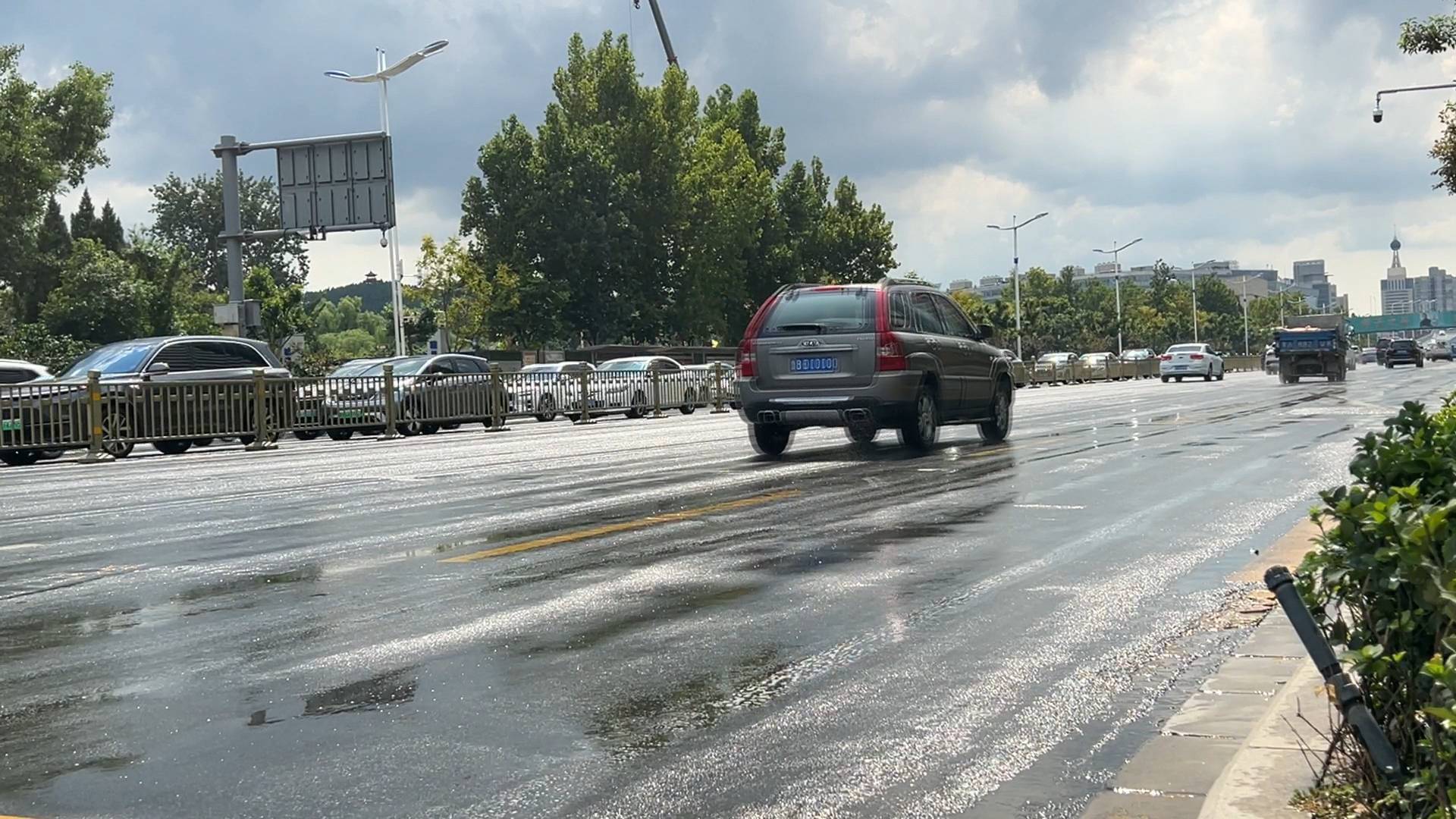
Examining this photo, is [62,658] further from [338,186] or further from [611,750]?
[338,186]

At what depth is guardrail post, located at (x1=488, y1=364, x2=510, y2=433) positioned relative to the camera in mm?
31547

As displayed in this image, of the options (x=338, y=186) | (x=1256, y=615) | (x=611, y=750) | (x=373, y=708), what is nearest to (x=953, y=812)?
(x=611, y=750)

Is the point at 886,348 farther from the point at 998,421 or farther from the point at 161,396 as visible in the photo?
the point at 161,396

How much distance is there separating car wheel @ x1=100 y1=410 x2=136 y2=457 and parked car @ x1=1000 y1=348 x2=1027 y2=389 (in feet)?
41.5

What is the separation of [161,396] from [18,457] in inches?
88.0

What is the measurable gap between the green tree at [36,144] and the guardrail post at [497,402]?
36.5m

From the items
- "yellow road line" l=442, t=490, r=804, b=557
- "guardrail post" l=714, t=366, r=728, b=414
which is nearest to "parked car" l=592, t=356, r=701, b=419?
"guardrail post" l=714, t=366, r=728, b=414

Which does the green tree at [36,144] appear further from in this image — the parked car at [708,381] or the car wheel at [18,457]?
the car wheel at [18,457]

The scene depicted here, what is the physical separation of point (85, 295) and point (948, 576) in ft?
236

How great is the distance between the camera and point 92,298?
7219 cm

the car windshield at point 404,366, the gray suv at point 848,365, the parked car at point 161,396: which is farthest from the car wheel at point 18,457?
the gray suv at point 848,365

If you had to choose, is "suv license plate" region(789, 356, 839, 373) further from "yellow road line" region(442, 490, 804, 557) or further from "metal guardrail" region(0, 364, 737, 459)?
"yellow road line" region(442, 490, 804, 557)

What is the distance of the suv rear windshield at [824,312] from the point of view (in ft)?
53.2

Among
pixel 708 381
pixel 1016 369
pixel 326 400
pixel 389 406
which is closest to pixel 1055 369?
pixel 1016 369
